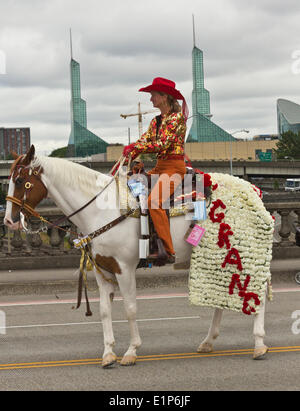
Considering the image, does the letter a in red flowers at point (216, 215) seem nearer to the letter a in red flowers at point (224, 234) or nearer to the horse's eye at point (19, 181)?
the letter a in red flowers at point (224, 234)

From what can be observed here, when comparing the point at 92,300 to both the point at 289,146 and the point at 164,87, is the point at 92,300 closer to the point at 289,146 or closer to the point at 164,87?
the point at 164,87

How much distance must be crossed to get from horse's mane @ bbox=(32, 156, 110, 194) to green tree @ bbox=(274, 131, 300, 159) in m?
144

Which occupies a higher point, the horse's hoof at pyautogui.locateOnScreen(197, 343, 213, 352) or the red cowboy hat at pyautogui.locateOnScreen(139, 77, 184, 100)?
the red cowboy hat at pyautogui.locateOnScreen(139, 77, 184, 100)

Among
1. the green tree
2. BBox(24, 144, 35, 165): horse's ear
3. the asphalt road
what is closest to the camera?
the asphalt road

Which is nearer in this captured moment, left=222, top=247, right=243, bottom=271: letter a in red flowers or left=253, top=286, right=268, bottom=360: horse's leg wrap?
left=253, top=286, right=268, bottom=360: horse's leg wrap

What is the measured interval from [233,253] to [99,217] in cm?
170

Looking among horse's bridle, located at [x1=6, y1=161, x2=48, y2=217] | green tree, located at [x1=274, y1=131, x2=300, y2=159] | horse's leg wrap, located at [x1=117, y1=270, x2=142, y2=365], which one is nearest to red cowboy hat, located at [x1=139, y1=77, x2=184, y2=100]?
horse's bridle, located at [x1=6, y1=161, x2=48, y2=217]

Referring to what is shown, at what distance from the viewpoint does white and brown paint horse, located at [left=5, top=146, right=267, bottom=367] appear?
314 inches

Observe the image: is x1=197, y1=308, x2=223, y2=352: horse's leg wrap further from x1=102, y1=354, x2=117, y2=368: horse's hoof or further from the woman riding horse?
x1=102, y1=354, x2=117, y2=368: horse's hoof

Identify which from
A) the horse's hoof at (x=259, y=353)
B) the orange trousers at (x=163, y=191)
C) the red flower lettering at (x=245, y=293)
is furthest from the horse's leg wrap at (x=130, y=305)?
the horse's hoof at (x=259, y=353)

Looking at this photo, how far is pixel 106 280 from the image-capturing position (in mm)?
8211

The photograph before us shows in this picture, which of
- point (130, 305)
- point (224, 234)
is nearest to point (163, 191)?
point (224, 234)
